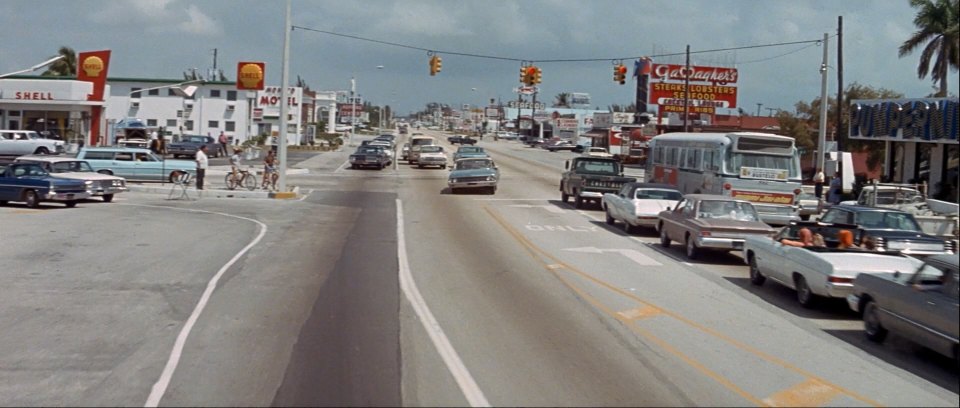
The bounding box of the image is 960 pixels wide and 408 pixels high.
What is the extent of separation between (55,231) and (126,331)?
39.5 ft

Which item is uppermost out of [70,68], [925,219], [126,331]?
[70,68]

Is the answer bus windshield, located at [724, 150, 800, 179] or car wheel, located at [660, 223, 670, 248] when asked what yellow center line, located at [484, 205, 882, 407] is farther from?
bus windshield, located at [724, 150, 800, 179]

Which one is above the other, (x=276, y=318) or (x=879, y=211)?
(x=879, y=211)

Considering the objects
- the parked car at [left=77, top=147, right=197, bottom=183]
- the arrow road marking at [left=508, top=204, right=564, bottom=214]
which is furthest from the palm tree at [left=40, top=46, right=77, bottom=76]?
the arrow road marking at [left=508, top=204, right=564, bottom=214]

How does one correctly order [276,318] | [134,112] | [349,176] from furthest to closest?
[134,112]
[349,176]
[276,318]

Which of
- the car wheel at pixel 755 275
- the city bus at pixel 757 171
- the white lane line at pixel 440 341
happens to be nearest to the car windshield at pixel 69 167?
the white lane line at pixel 440 341

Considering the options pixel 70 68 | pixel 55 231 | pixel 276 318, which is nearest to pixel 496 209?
pixel 55 231

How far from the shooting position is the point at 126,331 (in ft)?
41.6

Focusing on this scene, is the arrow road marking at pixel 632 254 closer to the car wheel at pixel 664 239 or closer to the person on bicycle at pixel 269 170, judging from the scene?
the car wheel at pixel 664 239

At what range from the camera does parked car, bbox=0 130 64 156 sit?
2078 inches

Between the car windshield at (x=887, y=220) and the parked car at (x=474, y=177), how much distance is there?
62.0ft

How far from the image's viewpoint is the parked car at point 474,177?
37.8 meters

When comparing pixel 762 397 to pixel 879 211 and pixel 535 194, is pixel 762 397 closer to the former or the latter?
pixel 879 211

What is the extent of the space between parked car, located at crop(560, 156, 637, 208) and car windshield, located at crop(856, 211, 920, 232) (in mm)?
12267
